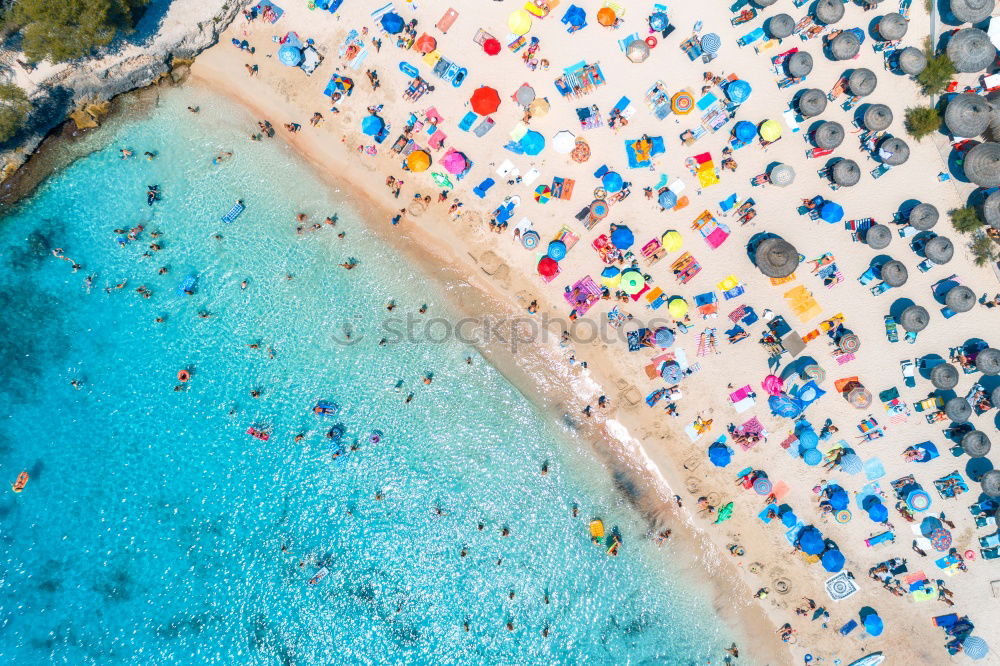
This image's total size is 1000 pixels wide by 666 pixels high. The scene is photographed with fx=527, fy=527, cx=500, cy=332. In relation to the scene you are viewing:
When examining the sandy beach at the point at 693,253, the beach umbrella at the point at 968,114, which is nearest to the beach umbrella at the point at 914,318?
the sandy beach at the point at 693,253

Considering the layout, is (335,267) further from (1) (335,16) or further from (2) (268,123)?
(1) (335,16)

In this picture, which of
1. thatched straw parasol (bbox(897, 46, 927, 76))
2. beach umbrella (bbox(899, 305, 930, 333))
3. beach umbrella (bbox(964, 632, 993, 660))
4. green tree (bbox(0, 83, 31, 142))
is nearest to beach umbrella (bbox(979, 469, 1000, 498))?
beach umbrella (bbox(964, 632, 993, 660))

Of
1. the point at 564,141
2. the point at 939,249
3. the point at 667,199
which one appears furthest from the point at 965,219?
the point at 564,141

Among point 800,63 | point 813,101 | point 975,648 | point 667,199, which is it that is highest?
point 800,63

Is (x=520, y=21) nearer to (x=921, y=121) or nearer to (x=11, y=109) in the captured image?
(x=921, y=121)

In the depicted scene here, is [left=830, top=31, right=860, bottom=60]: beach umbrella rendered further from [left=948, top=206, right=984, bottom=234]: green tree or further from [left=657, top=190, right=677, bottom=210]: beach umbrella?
[left=657, top=190, right=677, bottom=210]: beach umbrella

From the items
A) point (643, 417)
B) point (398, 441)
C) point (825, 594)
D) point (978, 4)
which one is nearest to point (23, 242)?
point (398, 441)
